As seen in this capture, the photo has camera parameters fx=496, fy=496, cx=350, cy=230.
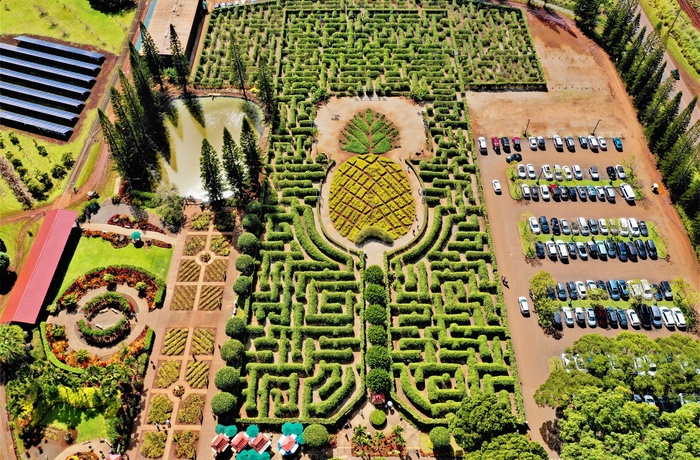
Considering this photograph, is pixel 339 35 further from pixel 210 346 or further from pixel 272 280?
pixel 210 346

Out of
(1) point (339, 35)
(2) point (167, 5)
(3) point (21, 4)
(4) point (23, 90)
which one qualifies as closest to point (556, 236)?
(1) point (339, 35)

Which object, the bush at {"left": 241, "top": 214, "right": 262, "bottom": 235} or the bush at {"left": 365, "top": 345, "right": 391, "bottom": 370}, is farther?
the bush at {"left": 241, "top": 214, "right": 262, "bottom": 235}

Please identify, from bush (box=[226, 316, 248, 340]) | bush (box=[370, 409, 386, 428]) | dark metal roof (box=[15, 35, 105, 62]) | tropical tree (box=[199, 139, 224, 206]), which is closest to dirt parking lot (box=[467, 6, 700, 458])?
bush (box=[370, 409, 386, 428])

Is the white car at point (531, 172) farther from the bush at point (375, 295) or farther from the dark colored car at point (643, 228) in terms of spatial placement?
the bush at point (375, 295)

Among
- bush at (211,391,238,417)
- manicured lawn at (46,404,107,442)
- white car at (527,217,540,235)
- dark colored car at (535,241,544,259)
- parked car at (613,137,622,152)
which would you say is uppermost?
parked car at (613,137,622,152)

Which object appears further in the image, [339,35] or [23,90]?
[339,35]

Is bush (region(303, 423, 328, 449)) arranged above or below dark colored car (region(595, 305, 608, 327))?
below

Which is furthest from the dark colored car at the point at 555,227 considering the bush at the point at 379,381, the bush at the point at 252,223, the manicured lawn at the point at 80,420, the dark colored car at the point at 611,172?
the manicured lawn at the point at 80,420

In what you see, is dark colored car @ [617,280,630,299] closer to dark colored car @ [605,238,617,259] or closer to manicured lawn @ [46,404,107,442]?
dark colored car @ [605,238,617,259]
